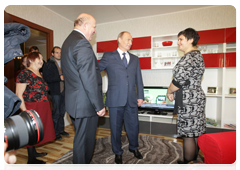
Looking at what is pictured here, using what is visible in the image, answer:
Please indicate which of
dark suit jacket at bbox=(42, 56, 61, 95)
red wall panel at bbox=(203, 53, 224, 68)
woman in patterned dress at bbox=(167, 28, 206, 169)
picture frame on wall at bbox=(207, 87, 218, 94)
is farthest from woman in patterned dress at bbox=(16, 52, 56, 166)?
picture frame on wall at bbox=(207, 87, 218, 94)

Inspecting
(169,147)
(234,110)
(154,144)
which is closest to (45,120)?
(154,144)

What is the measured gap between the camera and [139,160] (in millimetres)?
1939

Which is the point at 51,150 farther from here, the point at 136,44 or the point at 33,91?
the point at 136,44

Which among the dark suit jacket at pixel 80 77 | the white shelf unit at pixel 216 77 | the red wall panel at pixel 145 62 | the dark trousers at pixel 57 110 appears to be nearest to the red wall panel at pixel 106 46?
the red wall panel at pixel 145 62

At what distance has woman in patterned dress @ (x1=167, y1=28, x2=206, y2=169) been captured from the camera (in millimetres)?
1457

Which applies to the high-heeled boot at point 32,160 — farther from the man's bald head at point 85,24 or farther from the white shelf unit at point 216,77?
the white shelf unit at point 216,77

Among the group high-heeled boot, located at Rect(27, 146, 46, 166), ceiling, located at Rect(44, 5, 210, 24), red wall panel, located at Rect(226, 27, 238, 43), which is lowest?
high-heeled boot, located at Rect(27, 146, 46, 166)

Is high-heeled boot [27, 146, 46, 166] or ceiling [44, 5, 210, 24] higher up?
ceiling [44, 5, 210, 24]

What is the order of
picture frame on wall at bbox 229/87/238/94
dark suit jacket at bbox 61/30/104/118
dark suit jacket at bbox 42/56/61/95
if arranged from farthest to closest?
picture frame on wall at bbox 229/87/238/94, dark suit jacket at bbox 42/56/61/95, dark suit jacket at bbox 61/30/104/118

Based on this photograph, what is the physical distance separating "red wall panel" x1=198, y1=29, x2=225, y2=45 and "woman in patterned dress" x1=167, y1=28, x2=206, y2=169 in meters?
1.65

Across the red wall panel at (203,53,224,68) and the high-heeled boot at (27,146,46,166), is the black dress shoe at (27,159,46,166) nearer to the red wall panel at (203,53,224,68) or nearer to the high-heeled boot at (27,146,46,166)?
the high-heeled boot at (27,146,46,166)

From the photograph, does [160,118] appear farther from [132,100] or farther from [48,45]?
[48,45]

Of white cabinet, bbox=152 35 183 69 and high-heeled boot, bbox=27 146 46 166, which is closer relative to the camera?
high-heeled boot, bbox=27 146 46 166

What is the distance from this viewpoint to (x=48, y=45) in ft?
10.4
